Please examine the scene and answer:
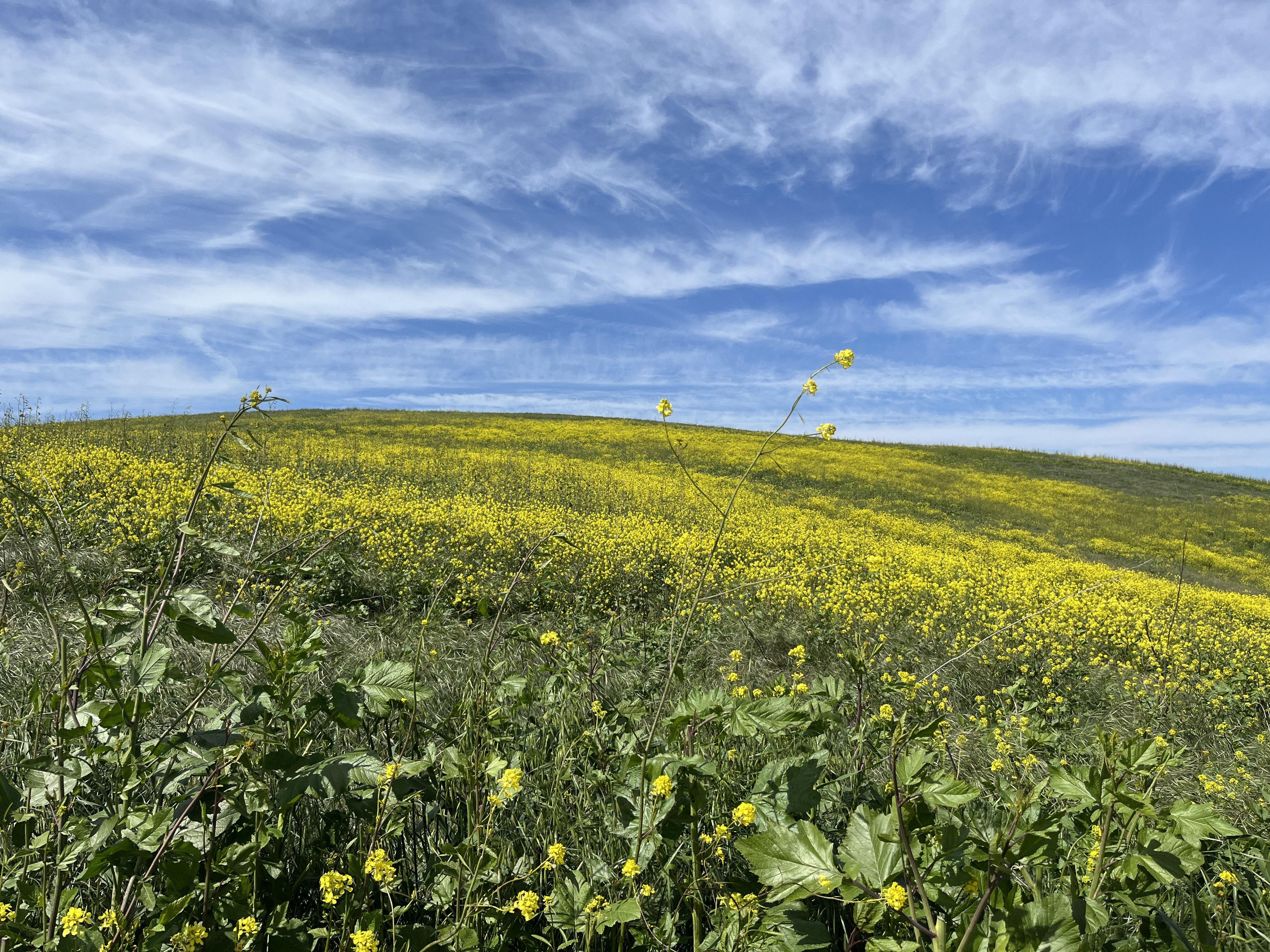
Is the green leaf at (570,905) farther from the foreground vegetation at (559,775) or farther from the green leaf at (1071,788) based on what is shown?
the green leaf at (1071,788)

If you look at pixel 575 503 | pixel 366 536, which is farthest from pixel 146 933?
pixel 575 503

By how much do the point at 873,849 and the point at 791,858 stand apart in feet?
0.61

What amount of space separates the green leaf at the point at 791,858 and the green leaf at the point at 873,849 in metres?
0.04

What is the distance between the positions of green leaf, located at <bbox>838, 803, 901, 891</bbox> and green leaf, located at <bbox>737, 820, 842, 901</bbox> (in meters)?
0.04

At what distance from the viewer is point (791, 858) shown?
3.97 ft

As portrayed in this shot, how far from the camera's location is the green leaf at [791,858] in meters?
1.17

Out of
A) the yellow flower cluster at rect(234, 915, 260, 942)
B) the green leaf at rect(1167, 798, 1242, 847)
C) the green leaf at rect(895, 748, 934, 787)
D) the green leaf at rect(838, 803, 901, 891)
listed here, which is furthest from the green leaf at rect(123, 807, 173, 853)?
the green leaf at rect(1167, 798, 1242, 847)

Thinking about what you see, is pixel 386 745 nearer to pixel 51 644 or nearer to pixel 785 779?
pixel 785 779

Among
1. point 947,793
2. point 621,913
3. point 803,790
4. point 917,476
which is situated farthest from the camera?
point 917,476

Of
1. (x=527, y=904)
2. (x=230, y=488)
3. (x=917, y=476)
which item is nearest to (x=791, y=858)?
(x=527, y=904)

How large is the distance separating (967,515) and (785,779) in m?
19.4

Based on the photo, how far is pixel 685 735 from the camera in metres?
1.80

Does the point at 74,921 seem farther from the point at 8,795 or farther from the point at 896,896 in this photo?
the point at 896,896

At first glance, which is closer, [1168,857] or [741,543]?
[1168,857]
